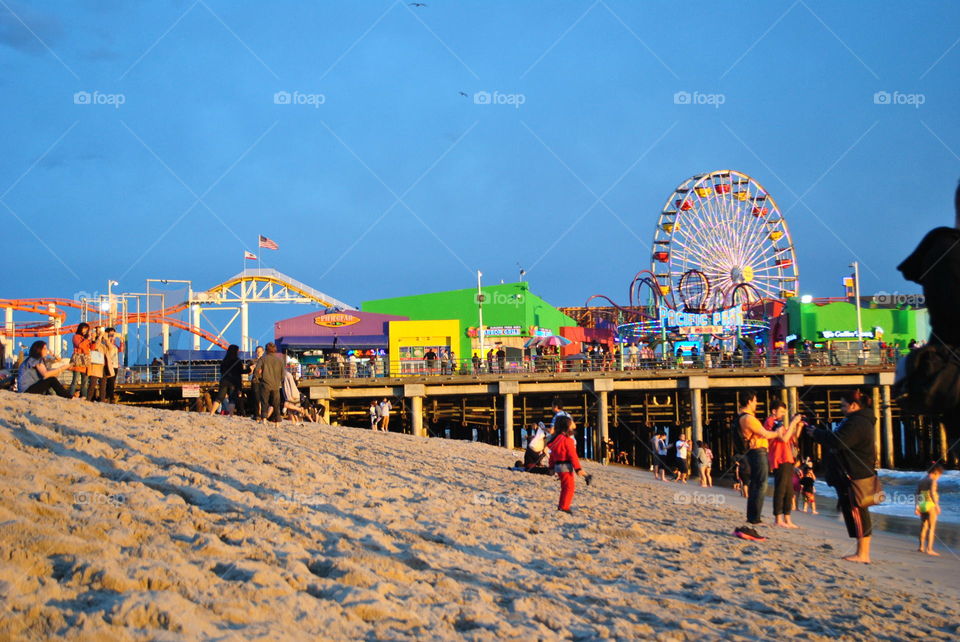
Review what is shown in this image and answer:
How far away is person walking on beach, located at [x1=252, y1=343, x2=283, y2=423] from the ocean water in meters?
12.1

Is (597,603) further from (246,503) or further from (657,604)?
(246,503)

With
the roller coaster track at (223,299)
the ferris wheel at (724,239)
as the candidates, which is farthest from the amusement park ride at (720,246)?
the roller coaster track at (223,299)

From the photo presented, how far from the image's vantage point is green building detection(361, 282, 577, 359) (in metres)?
50.1

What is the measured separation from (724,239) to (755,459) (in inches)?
1596

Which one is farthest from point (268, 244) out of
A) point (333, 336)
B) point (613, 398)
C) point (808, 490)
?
point (808, 490)

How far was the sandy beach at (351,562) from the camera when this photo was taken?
3.77 meters

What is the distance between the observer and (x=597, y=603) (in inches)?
193

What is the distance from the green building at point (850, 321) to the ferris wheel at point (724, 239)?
2569 millimetres

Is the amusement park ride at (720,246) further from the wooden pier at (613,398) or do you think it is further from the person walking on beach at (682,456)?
the person walking on beach at (682,456)

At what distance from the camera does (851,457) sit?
7.14 meters

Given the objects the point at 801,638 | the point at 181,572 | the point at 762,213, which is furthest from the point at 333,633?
the point at 762,213

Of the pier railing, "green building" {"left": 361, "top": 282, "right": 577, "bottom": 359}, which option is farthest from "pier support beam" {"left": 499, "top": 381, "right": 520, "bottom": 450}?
"green building" {"left": 361, "top": 282, "right": 577, "bottom": 359}

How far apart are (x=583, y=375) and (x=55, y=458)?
27.9m

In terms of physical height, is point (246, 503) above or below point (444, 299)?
below
